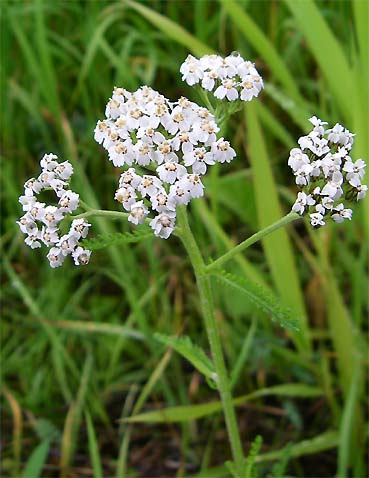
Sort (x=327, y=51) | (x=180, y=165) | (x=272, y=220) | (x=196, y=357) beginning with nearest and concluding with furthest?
1. (x=180, y=165)
2. (x=196, y=357)
3. (x=327, y=51)
4. (x=272, y=220)

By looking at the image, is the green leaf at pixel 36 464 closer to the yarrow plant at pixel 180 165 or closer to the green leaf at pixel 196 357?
the green leaf at pixel 196 357

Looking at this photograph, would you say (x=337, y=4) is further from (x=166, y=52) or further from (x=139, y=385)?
(x=139, y=385)

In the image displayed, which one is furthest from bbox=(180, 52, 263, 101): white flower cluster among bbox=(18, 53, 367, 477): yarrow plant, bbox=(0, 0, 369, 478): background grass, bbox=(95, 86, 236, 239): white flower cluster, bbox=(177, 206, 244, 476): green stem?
bbox=(0, 0, 369, 478): background grass

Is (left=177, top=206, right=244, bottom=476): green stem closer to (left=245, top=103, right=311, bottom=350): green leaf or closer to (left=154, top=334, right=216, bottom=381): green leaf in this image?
(left=154, top=334, right=216, bottom=381): green leaf

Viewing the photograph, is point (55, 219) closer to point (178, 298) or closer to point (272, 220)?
point (272, 220)

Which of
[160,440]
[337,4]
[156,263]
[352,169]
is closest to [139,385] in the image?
[160,440]

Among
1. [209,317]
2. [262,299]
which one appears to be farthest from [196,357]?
[262,299]

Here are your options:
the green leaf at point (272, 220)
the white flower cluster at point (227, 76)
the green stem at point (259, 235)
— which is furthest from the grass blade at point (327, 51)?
the green stem at point (259, 235)

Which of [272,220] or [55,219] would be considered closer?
[55,219]
